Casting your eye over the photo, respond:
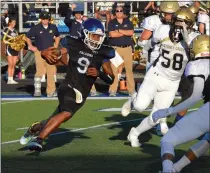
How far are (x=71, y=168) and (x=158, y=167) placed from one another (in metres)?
0.91

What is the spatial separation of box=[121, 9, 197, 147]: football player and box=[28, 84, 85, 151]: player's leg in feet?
2.75

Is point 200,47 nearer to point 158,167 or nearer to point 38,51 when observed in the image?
point 158,167

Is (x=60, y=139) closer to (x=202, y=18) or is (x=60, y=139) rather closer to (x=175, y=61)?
(x=175, y=61)

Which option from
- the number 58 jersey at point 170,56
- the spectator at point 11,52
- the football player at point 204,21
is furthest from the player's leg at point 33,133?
the spectator at point 11,52

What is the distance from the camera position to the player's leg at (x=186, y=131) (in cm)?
669

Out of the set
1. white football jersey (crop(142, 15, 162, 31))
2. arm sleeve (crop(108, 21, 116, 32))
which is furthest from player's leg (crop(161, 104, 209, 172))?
arm sleeve (crop(108, 21, 116, 32))

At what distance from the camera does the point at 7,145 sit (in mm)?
9500

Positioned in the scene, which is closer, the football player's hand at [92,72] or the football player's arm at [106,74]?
the football player's hand at [92,72]

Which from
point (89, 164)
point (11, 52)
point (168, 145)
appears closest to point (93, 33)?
point (89, 164)

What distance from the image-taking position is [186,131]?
6.79m

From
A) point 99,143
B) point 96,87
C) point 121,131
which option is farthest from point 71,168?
point 96,87

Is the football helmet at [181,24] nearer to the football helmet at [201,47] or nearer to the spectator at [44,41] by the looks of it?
the football helmet at [201,47]

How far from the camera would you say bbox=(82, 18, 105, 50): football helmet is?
8938mm

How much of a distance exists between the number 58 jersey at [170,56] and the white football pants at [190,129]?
7.55 ft
